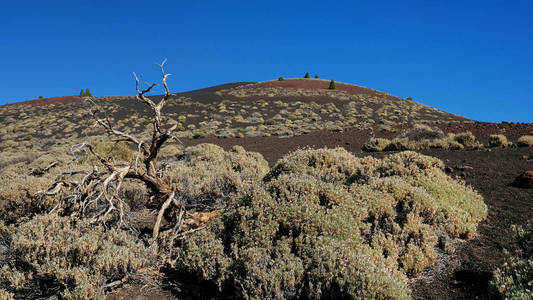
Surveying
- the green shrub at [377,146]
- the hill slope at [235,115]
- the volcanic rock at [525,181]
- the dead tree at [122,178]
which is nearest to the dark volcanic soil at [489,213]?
the volcanic rock at [525,181]

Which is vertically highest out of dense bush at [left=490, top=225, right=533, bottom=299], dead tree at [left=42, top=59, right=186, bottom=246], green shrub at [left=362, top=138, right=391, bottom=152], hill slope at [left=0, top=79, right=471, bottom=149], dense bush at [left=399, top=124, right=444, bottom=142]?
hill slope at [left=0, top=79, right=471, bottom=149]

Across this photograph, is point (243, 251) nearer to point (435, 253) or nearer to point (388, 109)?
point (435, 253)

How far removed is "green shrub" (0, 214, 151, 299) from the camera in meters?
3.50

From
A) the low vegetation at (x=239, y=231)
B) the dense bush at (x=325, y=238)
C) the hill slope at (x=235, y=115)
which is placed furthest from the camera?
the hill slope at (x=235, y=115)

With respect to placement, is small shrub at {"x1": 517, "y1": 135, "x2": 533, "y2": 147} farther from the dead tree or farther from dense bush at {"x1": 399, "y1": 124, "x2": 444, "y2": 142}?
the dead tree

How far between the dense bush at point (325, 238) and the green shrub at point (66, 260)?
2.81 ft

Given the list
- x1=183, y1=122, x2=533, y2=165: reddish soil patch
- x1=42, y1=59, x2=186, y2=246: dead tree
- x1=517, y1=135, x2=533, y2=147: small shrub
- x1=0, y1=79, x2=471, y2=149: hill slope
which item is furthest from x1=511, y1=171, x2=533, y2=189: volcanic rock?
x1=0, y1=79, x2=471, y2=149: hill slope

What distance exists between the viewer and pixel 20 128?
3575 centimetres

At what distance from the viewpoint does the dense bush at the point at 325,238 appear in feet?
10.7

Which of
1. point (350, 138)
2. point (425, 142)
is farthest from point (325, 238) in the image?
point (350, 138)

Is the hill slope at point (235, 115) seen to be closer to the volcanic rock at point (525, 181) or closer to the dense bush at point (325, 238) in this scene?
the volcanic rock at point (525, 181)

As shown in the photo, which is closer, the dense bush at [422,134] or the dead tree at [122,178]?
the dead tree at [122,178]

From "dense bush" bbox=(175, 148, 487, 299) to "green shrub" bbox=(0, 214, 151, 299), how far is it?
86 cm

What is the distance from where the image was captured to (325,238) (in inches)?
151
